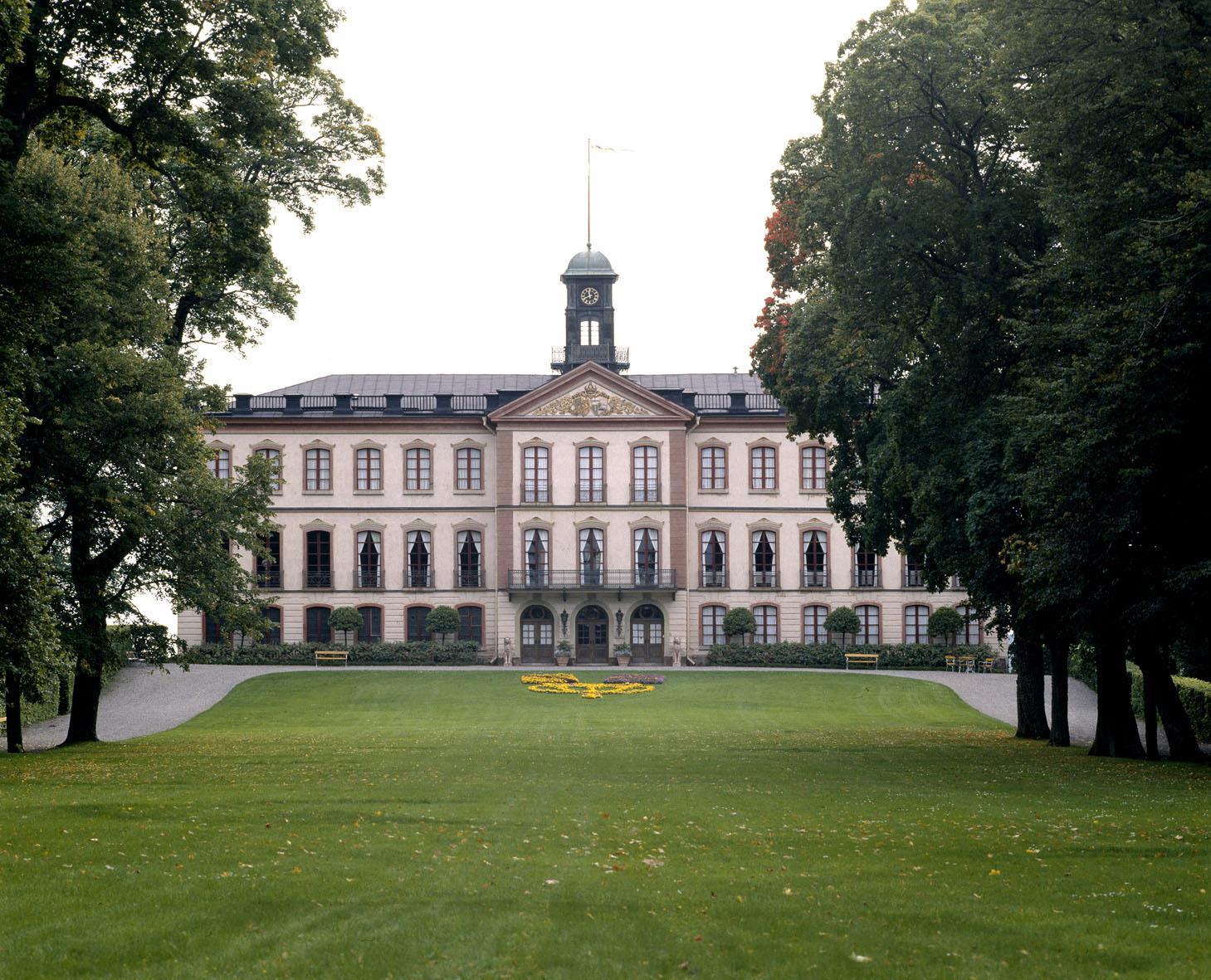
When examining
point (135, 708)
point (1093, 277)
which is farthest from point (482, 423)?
point (1093, 277)

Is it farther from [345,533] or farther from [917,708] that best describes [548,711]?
[345,533]

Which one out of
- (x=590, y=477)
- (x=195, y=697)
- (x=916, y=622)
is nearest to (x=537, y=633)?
(x=590, y=477)

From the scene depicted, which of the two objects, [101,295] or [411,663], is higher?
[101,295]

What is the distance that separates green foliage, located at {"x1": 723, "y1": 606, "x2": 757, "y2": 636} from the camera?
51406mm

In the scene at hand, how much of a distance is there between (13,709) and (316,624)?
2821 centimetres

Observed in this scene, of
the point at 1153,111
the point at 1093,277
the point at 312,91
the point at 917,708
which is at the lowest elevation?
the point at 917,708

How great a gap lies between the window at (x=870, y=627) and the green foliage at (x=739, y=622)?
4.14 meters

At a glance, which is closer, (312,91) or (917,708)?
(312,91)

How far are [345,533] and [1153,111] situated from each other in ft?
134

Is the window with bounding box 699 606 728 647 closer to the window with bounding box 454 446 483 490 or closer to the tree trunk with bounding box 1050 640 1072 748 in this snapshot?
the window with bounding box 454 446 483 490

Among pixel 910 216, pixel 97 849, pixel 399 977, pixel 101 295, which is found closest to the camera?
pixel 399 977

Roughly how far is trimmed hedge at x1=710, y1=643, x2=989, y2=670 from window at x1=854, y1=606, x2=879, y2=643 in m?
1.19

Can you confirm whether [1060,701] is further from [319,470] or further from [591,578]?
[319,470]

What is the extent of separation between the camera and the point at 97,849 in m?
10.6
